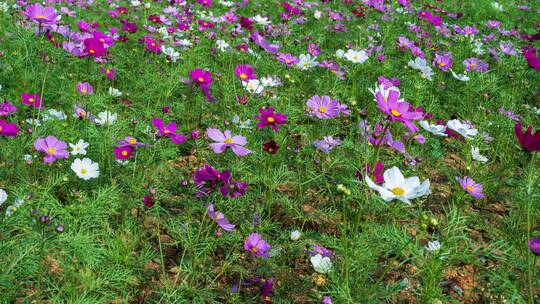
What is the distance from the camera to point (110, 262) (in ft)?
5.08

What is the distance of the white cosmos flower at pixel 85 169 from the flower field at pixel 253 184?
2 centimetres

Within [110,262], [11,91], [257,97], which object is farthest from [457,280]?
[11,91]

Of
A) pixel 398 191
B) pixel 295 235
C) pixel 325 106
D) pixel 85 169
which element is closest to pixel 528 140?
pixel 398 191

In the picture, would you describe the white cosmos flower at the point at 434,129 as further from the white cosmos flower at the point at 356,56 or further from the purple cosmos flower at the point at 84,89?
the purple cosmos flower at the point at 84,89

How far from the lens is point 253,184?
2.11 metres

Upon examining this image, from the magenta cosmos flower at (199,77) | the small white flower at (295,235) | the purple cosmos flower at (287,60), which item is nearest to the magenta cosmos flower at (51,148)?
the magenta cosmos flower at (199,77)

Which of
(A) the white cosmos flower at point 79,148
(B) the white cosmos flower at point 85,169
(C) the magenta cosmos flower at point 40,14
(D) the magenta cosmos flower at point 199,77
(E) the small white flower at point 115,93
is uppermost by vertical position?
(C) the magenta cosmos flower at point 40,14

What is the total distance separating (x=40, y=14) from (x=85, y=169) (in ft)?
2.71

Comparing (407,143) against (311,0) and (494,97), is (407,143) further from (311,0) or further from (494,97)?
(311,0)

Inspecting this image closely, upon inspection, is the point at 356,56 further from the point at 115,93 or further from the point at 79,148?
the point at 79,148

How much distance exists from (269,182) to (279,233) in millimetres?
224

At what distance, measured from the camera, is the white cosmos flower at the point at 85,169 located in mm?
1766

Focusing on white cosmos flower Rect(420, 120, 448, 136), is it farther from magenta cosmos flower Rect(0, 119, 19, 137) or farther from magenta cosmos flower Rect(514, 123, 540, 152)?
magenta cosmos flower Rect(0, 119, 19, 137)

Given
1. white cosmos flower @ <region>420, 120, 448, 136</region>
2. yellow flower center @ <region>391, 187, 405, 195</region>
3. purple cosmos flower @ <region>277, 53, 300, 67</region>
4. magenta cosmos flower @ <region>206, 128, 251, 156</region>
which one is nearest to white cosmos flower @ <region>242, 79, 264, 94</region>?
purple cosmos flower @ <region>277, 53, 300, 67</region>
